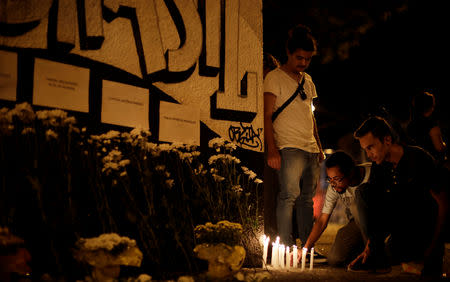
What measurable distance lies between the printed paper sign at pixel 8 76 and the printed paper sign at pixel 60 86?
0.53ft

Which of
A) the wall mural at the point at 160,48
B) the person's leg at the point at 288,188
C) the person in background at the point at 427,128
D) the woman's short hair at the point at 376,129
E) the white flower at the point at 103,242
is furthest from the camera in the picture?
the person in background at the point at 427,128

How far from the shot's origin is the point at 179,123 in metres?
4.60

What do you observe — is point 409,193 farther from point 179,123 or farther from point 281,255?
point 179,123

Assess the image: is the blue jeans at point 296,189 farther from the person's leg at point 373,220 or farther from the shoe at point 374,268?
the shoe at point 374,268

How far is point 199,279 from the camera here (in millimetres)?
3795

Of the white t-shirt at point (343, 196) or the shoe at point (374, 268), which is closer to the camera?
the shoe at point (374, 268)

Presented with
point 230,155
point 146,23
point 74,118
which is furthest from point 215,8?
point 74,118

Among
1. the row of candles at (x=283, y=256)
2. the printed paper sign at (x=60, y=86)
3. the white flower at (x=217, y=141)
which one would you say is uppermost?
the printed paper sign at (x=60, y=86)

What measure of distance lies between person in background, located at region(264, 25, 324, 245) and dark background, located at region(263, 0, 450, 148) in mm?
3771

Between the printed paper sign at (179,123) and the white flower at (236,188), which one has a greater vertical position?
the printed paper sign at (179,123)

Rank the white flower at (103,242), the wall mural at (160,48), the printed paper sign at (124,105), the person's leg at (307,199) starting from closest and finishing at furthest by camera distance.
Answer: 1. the white flower at (103,242)
2. the wall mural at (160,48)
3. the printed paper sign at (124,105)
4. the person's leg at (307,199)

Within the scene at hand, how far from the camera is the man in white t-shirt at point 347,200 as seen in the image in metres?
4.89

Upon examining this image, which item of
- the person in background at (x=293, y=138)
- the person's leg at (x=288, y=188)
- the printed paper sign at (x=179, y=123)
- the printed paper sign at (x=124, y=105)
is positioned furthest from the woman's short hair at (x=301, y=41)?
the printed paper sign at (x=124, y=105)

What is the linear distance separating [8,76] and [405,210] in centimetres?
374
